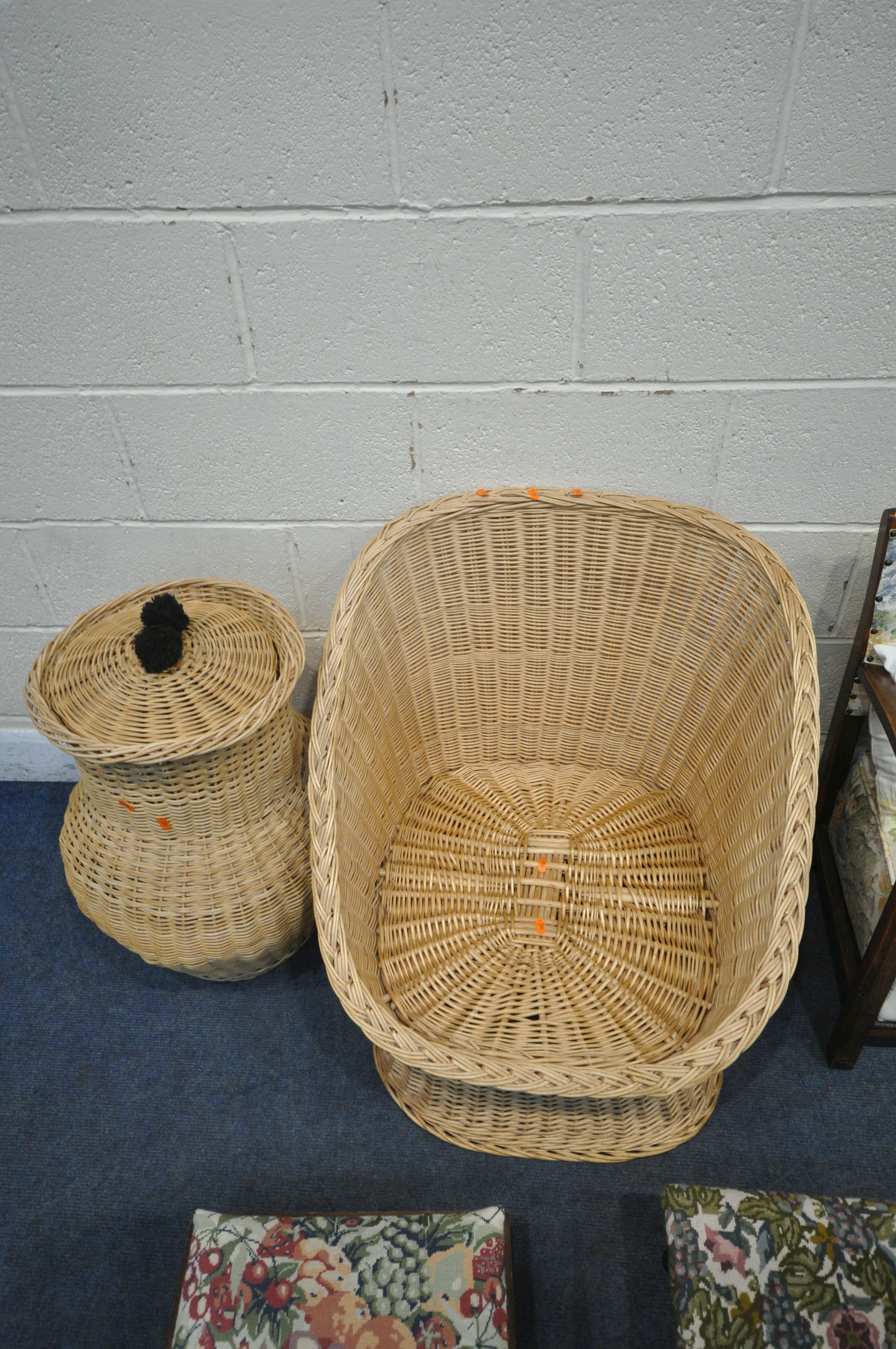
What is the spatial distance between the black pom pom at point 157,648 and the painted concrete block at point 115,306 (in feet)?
1.39

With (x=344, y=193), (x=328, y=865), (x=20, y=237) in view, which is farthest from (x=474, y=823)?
(x=20, y=237)

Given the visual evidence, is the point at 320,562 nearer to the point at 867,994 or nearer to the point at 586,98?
the point at 586,98

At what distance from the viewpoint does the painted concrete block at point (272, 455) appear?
1367mm

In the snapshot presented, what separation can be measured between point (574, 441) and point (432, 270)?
338mm

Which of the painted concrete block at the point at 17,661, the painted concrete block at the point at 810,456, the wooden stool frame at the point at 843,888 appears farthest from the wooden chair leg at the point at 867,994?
the painted concrete block at the point at 17,661

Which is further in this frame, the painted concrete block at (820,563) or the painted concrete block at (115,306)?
the painted concrete block at (820,563)

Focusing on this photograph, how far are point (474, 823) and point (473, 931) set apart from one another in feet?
0.62

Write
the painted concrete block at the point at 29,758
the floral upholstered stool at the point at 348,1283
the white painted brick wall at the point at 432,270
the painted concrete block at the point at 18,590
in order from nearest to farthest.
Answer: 1. the floral upholstered stool at the point at 348,1283
2. the white painted brick wall at the point at 432,270
3. the painted concrete block at the point at 18,590
4. the painted concrete block at the point at 29,758

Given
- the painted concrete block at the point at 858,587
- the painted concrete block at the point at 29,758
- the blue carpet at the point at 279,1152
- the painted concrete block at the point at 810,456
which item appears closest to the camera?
the blue carpet at the point at 279,1152

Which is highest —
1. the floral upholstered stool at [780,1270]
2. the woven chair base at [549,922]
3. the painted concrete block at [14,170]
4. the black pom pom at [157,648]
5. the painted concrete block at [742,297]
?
the painted concrete block at [14,170]

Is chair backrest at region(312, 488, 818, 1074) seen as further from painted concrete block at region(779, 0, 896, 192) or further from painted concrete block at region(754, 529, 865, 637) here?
painted concrete block at region(779, 0, 896, 192)

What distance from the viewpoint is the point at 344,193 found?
3.89 feet

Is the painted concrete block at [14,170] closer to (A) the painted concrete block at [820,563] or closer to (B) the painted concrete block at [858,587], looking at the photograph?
(A) the painted concrete block at [820,563]

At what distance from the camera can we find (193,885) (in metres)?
1.32
